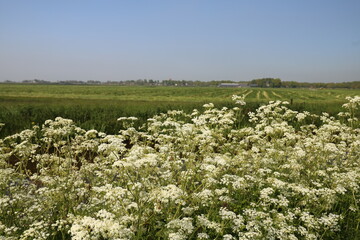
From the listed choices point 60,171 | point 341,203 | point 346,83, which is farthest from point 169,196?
point 346,83

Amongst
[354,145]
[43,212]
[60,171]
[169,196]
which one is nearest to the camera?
[169,196]

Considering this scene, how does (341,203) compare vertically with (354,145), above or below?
below

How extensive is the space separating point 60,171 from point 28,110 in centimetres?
Answer: 1077

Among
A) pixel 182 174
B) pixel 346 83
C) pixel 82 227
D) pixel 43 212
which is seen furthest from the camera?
pixel 346 83

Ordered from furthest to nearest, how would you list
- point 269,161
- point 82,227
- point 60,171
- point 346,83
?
point 346,83
point 269,161
point 60,171
point 82,227

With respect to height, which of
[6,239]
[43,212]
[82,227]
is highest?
[82,227]

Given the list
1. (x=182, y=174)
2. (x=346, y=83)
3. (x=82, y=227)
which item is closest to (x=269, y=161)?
(x=182, y=174)

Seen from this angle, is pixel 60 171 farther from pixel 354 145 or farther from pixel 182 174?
pixel 354 145

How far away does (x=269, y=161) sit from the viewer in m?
5.54

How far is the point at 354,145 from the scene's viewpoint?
5.94 metres

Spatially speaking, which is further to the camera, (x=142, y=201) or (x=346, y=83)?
(x=346, y=83)

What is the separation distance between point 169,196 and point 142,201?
0.38m

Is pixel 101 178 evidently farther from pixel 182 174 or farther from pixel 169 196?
pixel 169 196

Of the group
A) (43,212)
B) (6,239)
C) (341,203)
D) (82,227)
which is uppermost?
(82,227)
